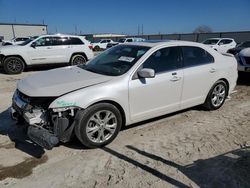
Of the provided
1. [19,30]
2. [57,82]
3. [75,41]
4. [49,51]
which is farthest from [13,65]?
[19,30]

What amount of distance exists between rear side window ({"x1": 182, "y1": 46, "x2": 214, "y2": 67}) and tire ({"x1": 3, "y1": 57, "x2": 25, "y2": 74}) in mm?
8424

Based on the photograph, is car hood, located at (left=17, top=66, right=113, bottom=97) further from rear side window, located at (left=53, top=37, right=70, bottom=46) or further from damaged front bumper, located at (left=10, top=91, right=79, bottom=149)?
rear side window, located at (left=53, top=37, right=70, bottom=46)

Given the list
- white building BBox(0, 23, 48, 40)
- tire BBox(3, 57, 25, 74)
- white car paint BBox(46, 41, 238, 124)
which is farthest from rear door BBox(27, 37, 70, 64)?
white building BBox(0, 23, 48, 40)

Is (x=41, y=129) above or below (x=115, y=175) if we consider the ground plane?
above

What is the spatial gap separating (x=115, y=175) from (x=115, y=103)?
118 cm

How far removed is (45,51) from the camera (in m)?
11.8

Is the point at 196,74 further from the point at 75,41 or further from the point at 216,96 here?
the point at 75,41

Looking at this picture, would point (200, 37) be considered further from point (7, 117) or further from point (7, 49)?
point (7, 117)

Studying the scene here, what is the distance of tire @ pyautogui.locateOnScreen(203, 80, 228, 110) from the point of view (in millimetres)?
5605

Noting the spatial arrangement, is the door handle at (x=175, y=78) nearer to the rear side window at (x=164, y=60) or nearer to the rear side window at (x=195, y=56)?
the rear side window at (x=164, y=60)

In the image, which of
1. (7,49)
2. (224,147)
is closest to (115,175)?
(224,147)

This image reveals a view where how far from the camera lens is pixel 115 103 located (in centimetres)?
412

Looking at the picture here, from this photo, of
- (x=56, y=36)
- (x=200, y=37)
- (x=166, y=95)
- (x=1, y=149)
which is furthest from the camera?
(x=200, y=37)

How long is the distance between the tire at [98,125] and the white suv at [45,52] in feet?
28.0
